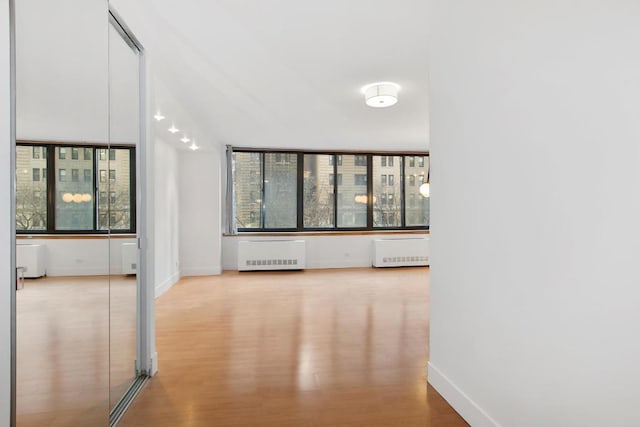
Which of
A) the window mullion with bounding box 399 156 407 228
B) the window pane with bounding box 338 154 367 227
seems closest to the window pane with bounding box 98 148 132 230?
the window pane with bounding box 338 154 367 227

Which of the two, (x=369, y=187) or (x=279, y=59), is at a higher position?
(x=279, y=59)

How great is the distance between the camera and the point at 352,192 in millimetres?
7422

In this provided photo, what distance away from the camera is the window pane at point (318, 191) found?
7223 mm

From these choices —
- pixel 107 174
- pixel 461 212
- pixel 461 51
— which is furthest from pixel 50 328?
pixel 461 51

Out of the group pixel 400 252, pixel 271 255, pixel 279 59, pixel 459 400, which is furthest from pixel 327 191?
pixel 459 400

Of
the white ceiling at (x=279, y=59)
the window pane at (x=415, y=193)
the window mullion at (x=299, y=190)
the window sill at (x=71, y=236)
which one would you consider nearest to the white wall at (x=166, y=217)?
the white ceiling at (x=279, y=59)

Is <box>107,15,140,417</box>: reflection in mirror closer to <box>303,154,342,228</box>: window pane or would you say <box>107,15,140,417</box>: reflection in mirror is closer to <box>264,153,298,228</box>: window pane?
<box>264,153,298,228</box>: window pane

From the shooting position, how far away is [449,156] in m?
2.24

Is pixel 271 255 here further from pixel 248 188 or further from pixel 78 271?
pixel 78 271

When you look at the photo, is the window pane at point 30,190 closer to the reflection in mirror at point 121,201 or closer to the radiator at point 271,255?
the reflection in mirror at point 121,201

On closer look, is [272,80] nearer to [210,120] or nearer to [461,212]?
[210,120]

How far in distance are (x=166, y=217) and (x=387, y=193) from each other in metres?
4.57

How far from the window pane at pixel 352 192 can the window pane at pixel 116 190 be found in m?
5.36

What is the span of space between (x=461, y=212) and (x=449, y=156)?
0.40 meters
